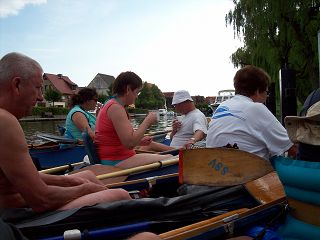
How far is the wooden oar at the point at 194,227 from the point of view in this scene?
73.8 inches

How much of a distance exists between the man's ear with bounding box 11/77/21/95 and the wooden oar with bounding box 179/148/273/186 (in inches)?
44.6

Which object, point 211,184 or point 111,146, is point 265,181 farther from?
point 111,146

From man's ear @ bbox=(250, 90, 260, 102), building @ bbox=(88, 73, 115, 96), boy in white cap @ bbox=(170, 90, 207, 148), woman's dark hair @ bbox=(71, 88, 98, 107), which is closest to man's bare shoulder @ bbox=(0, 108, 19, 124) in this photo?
man's ear @ bbox=(250, 90, 260, 102)

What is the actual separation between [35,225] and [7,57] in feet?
3.00

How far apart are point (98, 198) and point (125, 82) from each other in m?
1.88

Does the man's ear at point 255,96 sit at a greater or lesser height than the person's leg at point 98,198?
A: greater

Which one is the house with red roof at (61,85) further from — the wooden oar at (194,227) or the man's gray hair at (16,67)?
the wooden oar at (194,227)

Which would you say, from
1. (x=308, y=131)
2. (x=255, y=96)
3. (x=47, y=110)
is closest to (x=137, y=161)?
(x=255, y=96)

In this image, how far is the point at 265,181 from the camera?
259cm

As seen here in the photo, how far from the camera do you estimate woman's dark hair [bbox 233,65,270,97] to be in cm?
299

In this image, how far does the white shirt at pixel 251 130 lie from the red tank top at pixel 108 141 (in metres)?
1.28

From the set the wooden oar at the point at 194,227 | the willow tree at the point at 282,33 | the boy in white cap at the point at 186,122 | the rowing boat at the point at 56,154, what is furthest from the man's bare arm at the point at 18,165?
the willow tree at the point at 282,33

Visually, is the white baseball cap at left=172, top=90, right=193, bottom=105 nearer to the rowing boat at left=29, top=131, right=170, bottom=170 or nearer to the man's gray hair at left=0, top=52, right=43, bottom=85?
the rowing boat at left=29, top=131, right=170, bottom=170

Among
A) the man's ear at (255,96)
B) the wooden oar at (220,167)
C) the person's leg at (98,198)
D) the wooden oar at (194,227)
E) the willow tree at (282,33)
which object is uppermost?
the willow tree at (282,33)
